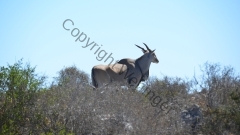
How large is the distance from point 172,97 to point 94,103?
4333 millimetres

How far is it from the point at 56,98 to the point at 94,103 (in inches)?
34.0

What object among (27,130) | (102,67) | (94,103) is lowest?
(27,130)

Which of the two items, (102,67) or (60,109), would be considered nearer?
(60,109)

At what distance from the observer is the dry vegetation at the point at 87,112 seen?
334 inches

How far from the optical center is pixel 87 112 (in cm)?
873

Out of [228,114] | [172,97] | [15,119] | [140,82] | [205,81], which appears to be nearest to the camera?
[15,119]

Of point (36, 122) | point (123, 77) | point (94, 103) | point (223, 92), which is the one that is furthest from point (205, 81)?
point (36, 122)

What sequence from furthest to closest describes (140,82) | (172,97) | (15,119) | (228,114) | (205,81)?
(140,82) < (205,81) < (172,97) < (228,114) < (15,119)

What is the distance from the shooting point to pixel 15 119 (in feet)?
27.7

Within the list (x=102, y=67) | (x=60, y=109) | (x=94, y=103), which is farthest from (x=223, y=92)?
(x=60, y=109)

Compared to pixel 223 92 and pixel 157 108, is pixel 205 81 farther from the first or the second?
pixel 157 108

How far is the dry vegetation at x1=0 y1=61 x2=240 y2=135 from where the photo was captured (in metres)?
8.49

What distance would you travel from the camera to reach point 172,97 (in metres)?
12.7

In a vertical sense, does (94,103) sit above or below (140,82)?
below
